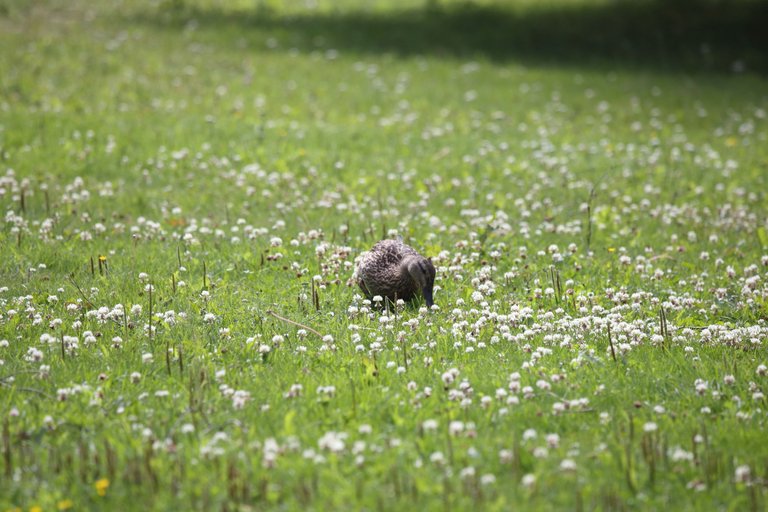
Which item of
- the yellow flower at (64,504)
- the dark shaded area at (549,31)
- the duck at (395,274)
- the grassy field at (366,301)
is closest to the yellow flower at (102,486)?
the grassy field at (366,301)

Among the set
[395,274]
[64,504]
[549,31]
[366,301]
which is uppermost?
[549,31]

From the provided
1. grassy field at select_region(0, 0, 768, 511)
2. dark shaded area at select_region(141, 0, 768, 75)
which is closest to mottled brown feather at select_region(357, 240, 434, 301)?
grassy field at select_region(0, 0, 768, 511)

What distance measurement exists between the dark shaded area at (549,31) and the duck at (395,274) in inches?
607

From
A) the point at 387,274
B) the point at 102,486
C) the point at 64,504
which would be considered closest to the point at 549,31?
the point at 387,274

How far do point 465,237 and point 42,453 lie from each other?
233 inches

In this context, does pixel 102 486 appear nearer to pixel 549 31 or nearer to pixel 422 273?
pixel 422 273

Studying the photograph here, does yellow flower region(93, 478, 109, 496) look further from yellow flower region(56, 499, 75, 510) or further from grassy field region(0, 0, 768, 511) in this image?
yellow flower region(56, 499, 75, 510)

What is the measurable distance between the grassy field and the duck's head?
21cm

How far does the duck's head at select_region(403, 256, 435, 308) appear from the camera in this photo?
7.45 meters

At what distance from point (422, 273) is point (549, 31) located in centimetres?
1811

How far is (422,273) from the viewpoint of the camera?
7465 mm

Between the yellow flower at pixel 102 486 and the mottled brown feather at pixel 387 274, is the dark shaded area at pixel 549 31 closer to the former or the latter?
the mottled brown feather at pixel 387 274

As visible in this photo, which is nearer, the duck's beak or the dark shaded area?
the duck's beak

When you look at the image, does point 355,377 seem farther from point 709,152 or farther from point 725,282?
point 709,152
